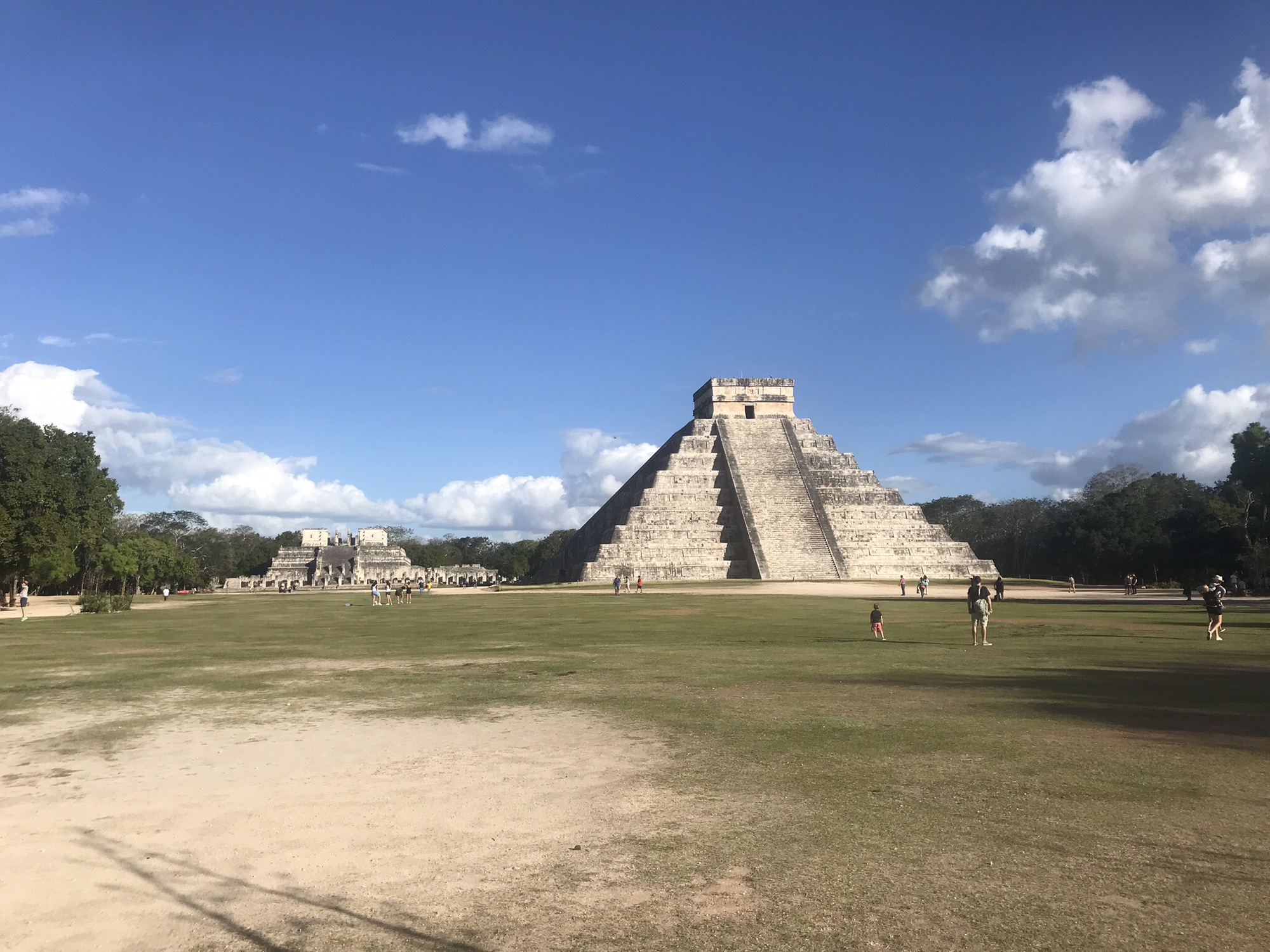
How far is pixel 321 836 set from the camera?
4.40 metres

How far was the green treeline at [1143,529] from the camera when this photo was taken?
116 feet

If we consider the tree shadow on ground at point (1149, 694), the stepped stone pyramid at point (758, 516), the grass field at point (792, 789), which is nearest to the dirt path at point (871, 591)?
the stepped stone pyramid at point (758, 516)

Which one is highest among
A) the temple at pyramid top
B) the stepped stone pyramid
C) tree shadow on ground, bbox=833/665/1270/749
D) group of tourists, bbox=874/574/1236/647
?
the temple at pyramid top

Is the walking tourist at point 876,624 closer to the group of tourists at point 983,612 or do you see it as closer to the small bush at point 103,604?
the group of tourists at point 983,612

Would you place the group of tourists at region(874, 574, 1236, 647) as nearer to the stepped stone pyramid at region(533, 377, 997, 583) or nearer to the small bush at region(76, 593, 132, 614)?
the small bush at region(76, 593, 132, 614)

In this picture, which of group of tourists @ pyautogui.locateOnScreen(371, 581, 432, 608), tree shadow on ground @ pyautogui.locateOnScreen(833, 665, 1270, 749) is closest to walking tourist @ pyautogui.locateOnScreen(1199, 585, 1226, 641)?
tree shadow on ground @ pyautogui.locateOnScreen(833, 665, 1270, 749)

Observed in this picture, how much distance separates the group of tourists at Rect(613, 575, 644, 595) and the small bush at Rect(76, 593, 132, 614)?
16310 mm

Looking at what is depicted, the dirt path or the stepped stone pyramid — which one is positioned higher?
Result: the stepped stone pyramid

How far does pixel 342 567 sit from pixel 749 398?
34.9 m

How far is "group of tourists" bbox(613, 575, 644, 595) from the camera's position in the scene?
112ft

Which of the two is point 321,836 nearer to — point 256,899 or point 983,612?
point 256,899

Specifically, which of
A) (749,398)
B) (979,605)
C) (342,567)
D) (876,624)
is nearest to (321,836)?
(979,605)

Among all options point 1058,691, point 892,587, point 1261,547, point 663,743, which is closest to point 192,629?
point 663,743

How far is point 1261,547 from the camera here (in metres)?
33.8
